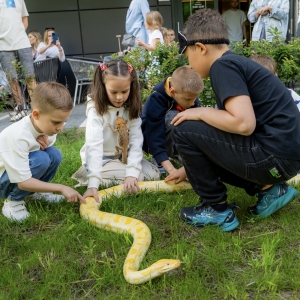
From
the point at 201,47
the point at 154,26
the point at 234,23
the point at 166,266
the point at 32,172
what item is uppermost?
the point at 201,47

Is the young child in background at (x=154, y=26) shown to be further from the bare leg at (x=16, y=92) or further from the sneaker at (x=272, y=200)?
the sneaker at (x=272, y=200)

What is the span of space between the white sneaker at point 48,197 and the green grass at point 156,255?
0.39 ft

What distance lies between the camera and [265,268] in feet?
7.25

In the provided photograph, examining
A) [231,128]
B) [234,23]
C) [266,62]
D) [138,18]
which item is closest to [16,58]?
[138,18]

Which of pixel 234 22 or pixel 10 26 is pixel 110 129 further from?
pixel 234 22

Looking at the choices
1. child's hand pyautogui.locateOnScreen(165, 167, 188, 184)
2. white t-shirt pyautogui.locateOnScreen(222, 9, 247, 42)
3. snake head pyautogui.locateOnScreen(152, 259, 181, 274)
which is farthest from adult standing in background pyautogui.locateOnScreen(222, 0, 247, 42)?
snake head pyautogui.locateOnScreen(152, 259, 181, 274)

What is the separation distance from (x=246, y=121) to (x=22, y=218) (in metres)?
1.82

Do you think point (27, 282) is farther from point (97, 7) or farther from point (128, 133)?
point (97, 7)

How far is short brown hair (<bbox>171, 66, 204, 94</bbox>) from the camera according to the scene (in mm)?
3426

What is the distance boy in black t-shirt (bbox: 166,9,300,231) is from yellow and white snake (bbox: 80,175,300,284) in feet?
1.47

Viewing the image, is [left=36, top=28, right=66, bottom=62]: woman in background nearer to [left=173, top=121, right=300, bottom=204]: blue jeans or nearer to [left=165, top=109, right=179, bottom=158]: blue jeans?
[left=165, top=109, right=179, bottom=158]: blue jeans

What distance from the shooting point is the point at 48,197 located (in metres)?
3.46

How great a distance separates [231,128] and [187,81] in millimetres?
1055

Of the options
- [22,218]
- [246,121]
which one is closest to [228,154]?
[246,121]
